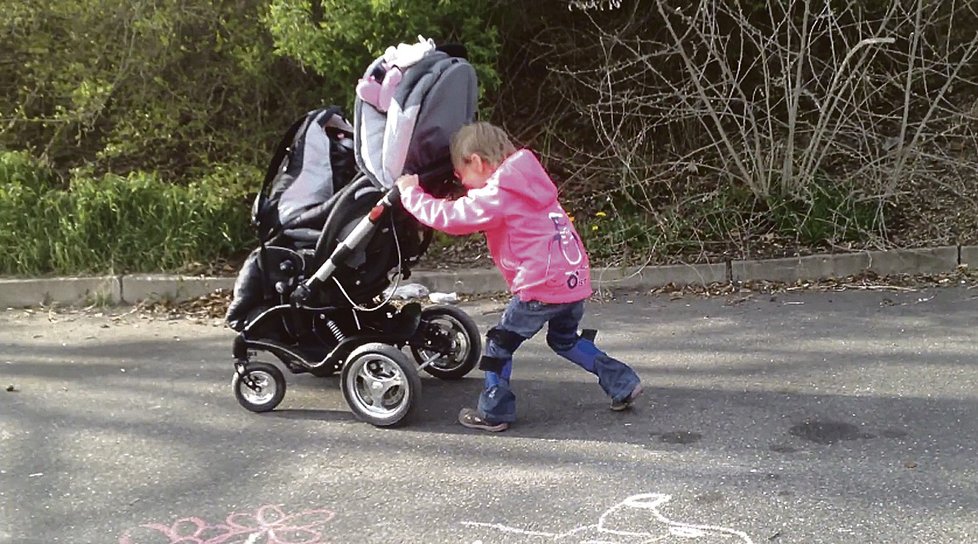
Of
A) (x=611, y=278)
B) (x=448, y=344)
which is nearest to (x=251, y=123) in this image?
(x=611, y=278)

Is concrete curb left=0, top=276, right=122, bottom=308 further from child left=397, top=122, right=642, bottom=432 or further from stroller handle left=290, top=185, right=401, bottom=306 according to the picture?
child left=397, top=122, right=642, bottom=432

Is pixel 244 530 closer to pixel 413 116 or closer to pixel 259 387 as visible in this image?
pixel 259 387

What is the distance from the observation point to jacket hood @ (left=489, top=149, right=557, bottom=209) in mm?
4180

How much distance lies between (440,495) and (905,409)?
2.14 m

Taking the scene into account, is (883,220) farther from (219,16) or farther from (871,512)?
(219,16)

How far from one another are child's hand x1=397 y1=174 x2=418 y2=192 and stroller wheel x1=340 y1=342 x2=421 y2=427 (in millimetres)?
712


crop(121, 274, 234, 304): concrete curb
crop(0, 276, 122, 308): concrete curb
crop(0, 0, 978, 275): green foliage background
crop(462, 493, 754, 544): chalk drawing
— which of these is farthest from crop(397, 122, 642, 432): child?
crop(0, 276, 122, 308): concrete curb

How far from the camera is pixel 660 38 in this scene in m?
8.75

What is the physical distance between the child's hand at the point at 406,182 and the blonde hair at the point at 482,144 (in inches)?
8.2

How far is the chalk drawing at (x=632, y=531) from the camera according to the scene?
3391 millimetres

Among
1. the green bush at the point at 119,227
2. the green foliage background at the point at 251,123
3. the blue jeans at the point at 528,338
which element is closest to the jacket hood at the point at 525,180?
the blue jeans at the point at 528,338

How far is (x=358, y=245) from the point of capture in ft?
14.6

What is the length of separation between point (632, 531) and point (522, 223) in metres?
1.38

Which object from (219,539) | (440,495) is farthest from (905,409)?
(219,539)
